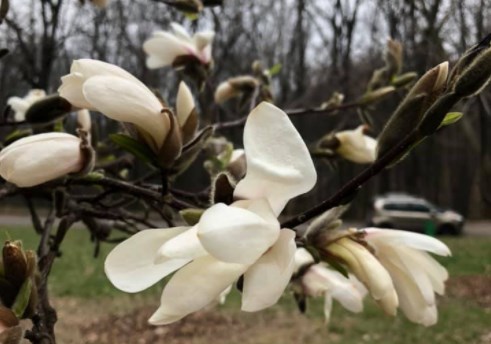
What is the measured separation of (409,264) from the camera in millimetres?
490

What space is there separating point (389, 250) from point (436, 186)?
14.0 metres

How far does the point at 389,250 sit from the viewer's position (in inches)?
19.5

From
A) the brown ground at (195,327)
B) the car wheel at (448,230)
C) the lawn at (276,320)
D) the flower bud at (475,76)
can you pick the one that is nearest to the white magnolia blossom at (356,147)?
the flower bud at (475,76)

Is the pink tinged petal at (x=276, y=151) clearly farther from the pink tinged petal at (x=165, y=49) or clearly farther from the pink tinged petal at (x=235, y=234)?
the pink tinged petal at (x=165, y=49)

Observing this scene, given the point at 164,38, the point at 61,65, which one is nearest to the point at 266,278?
the point at 164,38

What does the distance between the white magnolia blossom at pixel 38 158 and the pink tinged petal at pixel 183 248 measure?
134mm

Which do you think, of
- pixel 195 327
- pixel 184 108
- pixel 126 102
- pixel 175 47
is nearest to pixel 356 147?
pixel 175 47

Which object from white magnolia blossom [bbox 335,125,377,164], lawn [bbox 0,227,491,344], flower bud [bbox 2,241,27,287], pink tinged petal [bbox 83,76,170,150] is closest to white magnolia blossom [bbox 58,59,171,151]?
pink tinged petal [bbox 83,76,170,150]

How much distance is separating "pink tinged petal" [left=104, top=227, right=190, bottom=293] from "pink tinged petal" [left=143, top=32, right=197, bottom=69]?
691 millimetres

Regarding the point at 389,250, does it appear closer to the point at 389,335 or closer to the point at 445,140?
the point at 389,335

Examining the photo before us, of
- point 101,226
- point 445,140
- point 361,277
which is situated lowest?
point 445,140

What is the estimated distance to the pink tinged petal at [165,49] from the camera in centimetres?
105

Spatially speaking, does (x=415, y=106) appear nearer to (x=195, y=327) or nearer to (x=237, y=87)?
(x=237, y=87)

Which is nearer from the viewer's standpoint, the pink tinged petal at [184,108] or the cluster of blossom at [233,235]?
the cluster of blossom at [233,235]
